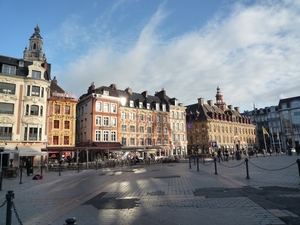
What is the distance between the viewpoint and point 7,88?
30.6 meters

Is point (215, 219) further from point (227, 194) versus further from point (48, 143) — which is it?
point (48, 143)

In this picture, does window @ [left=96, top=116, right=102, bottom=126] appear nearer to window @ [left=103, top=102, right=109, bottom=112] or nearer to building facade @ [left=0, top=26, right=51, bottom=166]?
window @ [left=103, top=102, right=109, bottom=112]

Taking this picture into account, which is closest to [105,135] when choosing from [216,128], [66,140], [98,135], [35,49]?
[98,135]

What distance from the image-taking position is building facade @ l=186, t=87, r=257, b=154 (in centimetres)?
6100

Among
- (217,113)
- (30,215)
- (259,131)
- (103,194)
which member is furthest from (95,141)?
(259,131)

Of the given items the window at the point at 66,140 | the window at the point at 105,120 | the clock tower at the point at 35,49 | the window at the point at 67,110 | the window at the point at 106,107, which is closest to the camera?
the window at the point at 66,140

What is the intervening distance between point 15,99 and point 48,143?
27.1ft

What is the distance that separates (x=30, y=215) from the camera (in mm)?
6738

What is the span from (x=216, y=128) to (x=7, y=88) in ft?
169

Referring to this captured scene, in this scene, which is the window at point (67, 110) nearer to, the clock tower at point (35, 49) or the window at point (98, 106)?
the window at point (98, 106)

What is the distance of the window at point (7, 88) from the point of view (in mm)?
30297

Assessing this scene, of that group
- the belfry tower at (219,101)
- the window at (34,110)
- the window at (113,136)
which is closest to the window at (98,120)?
the window at (113,136)

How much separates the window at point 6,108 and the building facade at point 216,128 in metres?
39.5

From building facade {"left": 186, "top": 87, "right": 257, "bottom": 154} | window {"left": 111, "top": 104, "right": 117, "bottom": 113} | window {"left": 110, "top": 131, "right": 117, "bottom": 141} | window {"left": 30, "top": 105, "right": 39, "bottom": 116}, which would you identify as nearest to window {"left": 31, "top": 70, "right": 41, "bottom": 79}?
window {"left": 30, "top": 105, "right": 39, "bottom": 116}
